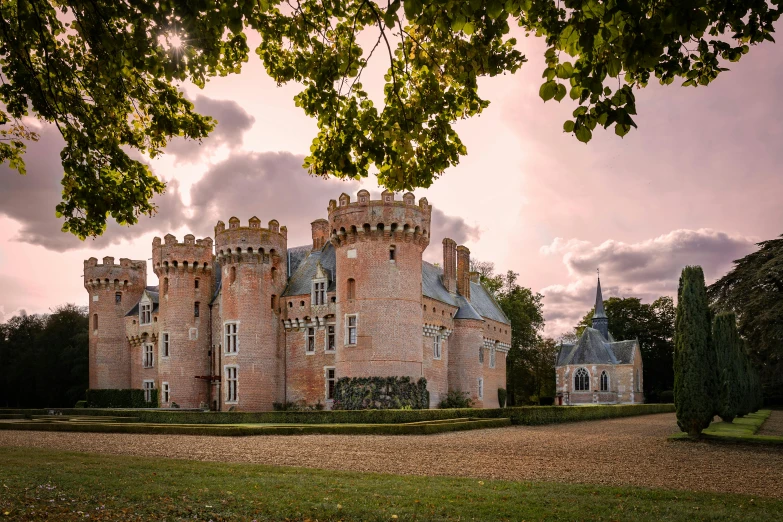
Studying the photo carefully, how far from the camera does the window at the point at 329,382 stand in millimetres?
34375

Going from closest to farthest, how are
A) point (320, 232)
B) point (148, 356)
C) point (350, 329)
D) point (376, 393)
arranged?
1. point (376, 393)
2. point (350, 329)
3. point (320, 232)
4. point (148, 356)

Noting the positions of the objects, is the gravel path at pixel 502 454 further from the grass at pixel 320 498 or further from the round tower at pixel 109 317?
the round tower at pixel 109 317

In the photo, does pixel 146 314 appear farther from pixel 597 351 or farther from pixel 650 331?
pixel 650 331

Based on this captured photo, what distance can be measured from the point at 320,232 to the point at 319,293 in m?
5.32

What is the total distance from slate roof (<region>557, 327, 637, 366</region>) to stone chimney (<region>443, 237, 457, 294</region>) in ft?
69.7

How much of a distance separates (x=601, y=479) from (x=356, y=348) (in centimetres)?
2027

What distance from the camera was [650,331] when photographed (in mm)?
65375

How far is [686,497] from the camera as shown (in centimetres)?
989

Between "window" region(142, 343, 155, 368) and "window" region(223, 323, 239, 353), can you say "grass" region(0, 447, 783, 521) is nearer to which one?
"window" region(223, 323, 239, 353)

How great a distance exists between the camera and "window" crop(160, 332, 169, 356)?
126ft

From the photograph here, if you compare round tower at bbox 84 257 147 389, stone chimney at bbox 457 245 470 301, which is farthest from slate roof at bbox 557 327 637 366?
round tower at bbox 84 257 147 389

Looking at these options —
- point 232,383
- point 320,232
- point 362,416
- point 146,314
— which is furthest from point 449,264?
point 146,314

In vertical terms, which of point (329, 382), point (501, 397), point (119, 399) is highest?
point (329, 382)

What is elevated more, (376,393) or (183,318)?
(183,318)
